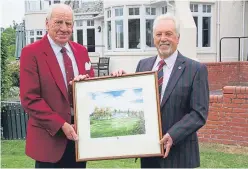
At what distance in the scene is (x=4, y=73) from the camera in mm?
8328

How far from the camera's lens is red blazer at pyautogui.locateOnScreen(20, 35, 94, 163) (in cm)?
280

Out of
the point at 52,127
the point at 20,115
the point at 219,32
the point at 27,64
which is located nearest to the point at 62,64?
the point at 27,64

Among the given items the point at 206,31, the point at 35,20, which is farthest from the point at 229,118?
the point at 35,20

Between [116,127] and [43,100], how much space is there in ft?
1.81

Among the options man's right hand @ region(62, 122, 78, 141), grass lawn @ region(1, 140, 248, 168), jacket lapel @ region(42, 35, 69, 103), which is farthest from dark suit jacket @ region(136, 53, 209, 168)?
grass lawn @ region(1, 140, 248, 168)

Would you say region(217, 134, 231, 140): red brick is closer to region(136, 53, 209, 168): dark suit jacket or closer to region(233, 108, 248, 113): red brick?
region(233, 108, 248, 113): red brick

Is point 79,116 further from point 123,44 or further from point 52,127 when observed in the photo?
point 123,44

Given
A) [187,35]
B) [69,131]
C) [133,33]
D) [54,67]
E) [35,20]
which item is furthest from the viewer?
[35,20]

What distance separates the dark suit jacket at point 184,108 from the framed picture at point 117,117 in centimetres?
9

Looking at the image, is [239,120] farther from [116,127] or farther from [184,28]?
[184,28]

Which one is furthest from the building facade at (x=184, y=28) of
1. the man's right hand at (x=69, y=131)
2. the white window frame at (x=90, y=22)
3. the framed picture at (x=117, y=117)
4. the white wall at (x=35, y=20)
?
the man's right hand at (x=69, y=131)

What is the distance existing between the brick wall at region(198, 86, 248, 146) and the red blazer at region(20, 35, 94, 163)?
4.37 m

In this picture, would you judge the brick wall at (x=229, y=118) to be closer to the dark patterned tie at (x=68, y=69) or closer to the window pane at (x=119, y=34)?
the dark patterned tie at (x=68, y=69)

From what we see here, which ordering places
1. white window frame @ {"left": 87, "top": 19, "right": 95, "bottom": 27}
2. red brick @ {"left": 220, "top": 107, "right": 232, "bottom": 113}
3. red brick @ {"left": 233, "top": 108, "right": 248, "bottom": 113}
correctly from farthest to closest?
white window frame @ {"left": 87, "top": 19, "right": 95, "bottom": 27}, red brick @ {"left": 220, "top": 107, "right": 232, "bottom": 113}, red brick @ {"left": 233, "top": 108, "right": 248, "bottom": 113}
